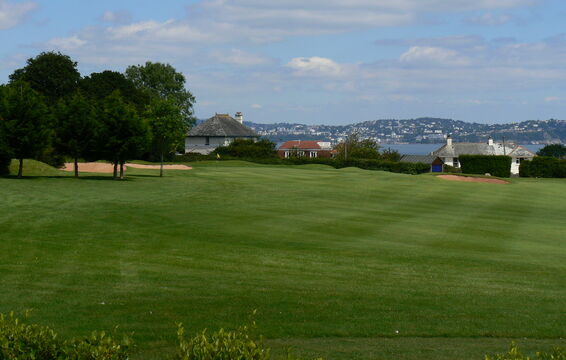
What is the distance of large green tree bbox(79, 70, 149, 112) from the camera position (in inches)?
4074

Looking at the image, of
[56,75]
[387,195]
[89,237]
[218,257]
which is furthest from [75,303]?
[56,75]

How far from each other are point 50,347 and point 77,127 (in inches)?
1791

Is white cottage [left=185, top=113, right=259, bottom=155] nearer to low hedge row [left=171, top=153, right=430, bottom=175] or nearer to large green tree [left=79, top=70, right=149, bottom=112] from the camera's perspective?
large green tree [left=79, top=70, right=149, bottom=112]

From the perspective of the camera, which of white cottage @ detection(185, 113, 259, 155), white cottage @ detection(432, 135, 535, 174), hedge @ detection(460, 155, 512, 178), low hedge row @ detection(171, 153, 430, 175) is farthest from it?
white cottage @ detection(432, 135, 535, 174)

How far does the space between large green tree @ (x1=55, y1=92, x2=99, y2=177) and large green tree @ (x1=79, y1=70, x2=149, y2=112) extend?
172ft

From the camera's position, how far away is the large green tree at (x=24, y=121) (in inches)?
1860

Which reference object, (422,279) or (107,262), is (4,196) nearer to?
(107,262)

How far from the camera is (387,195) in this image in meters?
43.7

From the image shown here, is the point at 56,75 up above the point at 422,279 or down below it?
above

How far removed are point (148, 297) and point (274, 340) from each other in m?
4.17

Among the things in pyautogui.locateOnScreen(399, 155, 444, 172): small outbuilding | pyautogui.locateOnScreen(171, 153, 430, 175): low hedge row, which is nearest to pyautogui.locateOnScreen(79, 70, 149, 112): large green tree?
pyautogui.locateOnScreen(171, 153, 430, 175): low hedge row

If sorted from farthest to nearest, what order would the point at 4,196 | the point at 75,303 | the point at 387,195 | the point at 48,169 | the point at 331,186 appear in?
1. the point at 48,169
2. the point at 331,186
3. the point at 387,195
4. the point at 4,196
5. the point at 75,303

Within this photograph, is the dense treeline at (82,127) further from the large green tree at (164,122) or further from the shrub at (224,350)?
the shrub at (224,350)

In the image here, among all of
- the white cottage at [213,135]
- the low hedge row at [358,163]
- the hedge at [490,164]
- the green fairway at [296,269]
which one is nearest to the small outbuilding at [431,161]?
the low hedge row at [358,163]
